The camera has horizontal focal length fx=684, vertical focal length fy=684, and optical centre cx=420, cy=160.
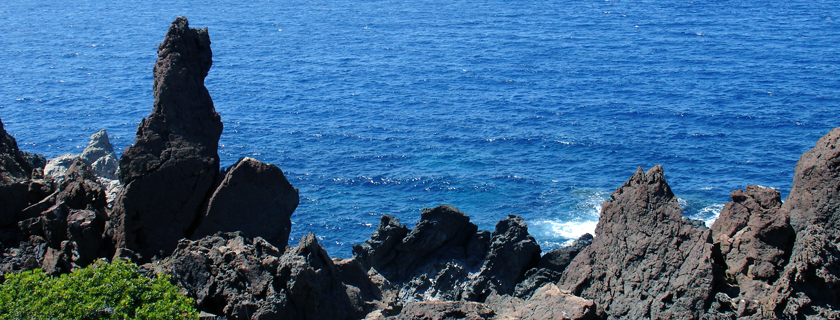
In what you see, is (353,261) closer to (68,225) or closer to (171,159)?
(171,159)

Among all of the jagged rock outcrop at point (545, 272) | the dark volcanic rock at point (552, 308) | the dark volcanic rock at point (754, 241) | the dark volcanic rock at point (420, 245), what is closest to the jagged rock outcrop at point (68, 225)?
the dark volcanic rock at point (420, 245)

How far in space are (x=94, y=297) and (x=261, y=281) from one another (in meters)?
8.92

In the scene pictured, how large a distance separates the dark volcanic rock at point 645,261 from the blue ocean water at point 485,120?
55.4m

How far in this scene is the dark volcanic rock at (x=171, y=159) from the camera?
4366 centimetres

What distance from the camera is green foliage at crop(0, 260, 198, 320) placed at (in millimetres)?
28734

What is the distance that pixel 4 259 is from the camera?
40219 mm

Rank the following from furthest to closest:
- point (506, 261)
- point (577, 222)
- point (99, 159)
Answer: point (99, 159), point (577, 222), point (506, 261)

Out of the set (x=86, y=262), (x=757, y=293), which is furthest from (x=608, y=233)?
(x=86, y=262)

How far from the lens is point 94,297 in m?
29.8

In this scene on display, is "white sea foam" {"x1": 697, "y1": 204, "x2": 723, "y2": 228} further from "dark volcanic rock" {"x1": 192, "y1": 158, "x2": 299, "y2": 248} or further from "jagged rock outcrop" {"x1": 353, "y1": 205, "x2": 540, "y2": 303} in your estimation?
"dark volcanic rock" {"x1": 192, "y1": 158, "x2": 299, "y2": 248}

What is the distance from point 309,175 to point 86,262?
82135 millimetres

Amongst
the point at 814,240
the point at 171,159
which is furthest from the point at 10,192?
the point at 814,240

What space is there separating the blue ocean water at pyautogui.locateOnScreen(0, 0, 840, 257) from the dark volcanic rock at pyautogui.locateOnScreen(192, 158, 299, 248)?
50657 millimetres

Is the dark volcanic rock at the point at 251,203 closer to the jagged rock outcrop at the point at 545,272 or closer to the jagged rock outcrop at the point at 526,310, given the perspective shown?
the jagged rock outcrop at the point at 526,310
